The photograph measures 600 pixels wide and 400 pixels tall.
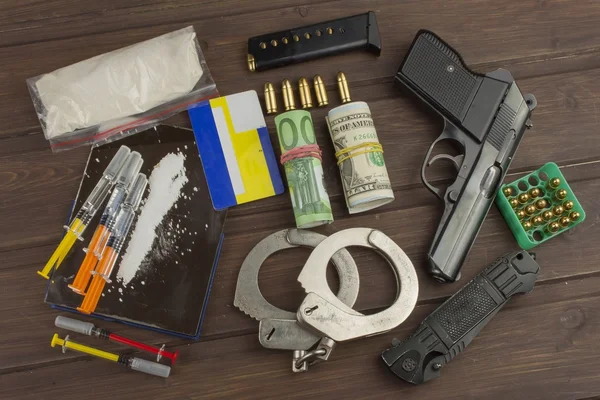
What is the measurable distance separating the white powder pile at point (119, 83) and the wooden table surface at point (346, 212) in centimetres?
4

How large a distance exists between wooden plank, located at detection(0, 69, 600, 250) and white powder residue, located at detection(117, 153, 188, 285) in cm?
15

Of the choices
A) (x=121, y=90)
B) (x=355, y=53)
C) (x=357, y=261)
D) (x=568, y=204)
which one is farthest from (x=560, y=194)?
(x=121, y=90)

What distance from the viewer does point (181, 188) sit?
1117mm

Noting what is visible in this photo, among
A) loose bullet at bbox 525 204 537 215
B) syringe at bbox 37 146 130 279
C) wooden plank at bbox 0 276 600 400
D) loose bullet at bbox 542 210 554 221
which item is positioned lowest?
wooden plank at bbox 0 276 600 400

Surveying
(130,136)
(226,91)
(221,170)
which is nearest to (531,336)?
(221,170)

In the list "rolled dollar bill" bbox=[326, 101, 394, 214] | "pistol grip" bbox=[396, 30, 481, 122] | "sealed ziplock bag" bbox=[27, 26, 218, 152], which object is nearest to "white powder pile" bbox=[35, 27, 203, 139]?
"sealed ziplock bag" bbox=[27, 26, 218, 152]

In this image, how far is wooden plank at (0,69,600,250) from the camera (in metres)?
1.11

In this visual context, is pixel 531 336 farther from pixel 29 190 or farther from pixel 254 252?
pixel 29 190

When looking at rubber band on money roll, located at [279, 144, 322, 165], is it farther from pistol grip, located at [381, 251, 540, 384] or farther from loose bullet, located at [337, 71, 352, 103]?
pistol grip, located at [381, 251, 540, 384]

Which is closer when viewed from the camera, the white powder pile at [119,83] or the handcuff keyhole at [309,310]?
the handcuff keyhole at [309,310]

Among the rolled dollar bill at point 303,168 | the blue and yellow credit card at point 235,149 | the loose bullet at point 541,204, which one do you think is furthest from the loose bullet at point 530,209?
the blue and yellow credit card at point 235,149

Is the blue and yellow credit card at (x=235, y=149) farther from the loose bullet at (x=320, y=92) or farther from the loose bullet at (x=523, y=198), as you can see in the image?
the loose bullet at (x=523, y=198)

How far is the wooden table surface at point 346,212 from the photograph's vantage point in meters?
1.04

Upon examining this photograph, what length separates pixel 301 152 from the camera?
1.06m
